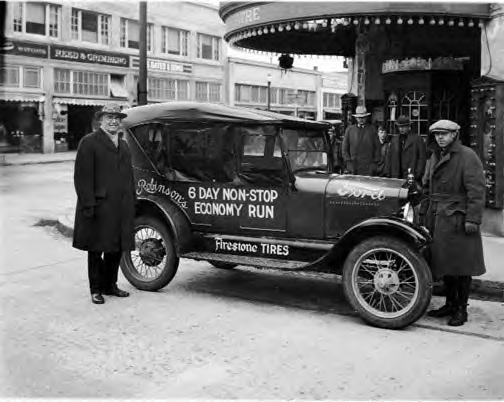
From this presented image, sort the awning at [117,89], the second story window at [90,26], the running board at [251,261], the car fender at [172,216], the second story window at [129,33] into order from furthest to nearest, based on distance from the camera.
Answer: the second story window at [129,33] < the awning at [117,89] < the second story window at [90,26] < the car fender at [172,216] < the running board at [251,261]

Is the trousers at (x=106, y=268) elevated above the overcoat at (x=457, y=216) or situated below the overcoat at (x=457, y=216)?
below

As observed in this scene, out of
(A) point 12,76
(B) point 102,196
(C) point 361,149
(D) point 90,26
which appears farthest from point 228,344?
(D) point 90,26

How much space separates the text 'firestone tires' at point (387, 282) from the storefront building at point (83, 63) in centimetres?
2401

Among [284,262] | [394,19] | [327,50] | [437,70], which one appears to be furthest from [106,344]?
[327,50]

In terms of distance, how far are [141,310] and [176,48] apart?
34.6 metres

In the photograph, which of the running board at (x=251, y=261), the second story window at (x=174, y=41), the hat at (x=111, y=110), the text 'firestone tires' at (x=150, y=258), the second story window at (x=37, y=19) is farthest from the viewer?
the second story window at (x=174, y=41)

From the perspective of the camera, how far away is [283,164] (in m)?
6.04

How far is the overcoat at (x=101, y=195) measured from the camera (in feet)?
19.4

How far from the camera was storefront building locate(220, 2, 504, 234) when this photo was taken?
920 cm

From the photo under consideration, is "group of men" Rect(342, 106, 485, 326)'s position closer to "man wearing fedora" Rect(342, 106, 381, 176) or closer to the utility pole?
"man wearing fedora" Rect(342, 106, 381, 176)

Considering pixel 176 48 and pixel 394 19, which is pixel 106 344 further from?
pixel 176 48

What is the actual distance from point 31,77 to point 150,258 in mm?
25997

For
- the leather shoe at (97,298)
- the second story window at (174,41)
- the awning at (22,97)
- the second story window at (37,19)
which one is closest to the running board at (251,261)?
the leather shoe at (97,298)

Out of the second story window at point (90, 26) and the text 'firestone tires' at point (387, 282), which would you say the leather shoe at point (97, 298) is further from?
the second story window at point (90, 26)
